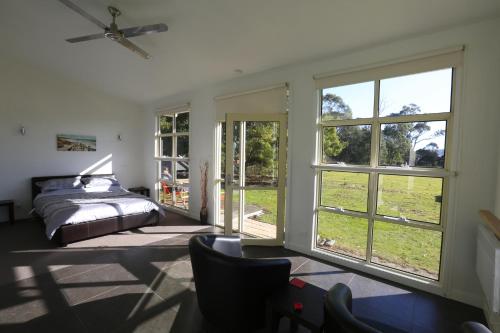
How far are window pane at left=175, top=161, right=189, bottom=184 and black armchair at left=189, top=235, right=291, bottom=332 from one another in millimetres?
3842

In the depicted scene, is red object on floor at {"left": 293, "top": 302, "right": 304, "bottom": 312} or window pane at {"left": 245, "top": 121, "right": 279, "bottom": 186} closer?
red object on floor at {"left": 293, "top": 302, "right": 304, "bottom": 312}

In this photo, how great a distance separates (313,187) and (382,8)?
7.33ft

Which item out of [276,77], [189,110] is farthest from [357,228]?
[189,110]

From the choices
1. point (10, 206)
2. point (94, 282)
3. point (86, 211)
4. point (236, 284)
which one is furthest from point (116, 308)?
point (10, 206)

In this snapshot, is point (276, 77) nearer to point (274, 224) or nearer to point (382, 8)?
point (382, 8)

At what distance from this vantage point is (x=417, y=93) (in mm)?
2764

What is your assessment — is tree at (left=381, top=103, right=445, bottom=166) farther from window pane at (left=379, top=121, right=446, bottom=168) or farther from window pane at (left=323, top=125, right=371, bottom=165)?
window pane at (left=323, top=125, right=371, bottom=165)

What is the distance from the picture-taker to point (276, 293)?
1792 mm

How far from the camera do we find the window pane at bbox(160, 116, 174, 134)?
6.09 meters

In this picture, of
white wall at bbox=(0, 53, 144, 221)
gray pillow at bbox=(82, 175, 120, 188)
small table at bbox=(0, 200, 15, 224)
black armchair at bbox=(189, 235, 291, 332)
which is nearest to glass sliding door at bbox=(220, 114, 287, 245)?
black armchair at bbox=(189, 235, 291, 332)

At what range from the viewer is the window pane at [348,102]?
123 inches

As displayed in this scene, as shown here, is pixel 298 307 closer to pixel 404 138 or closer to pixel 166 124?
pixel 404 138

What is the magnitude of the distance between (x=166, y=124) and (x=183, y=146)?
95 centimetres

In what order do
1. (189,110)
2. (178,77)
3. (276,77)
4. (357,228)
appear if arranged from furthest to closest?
(189,110)
(178,77)
(276,77)
(357,228)
